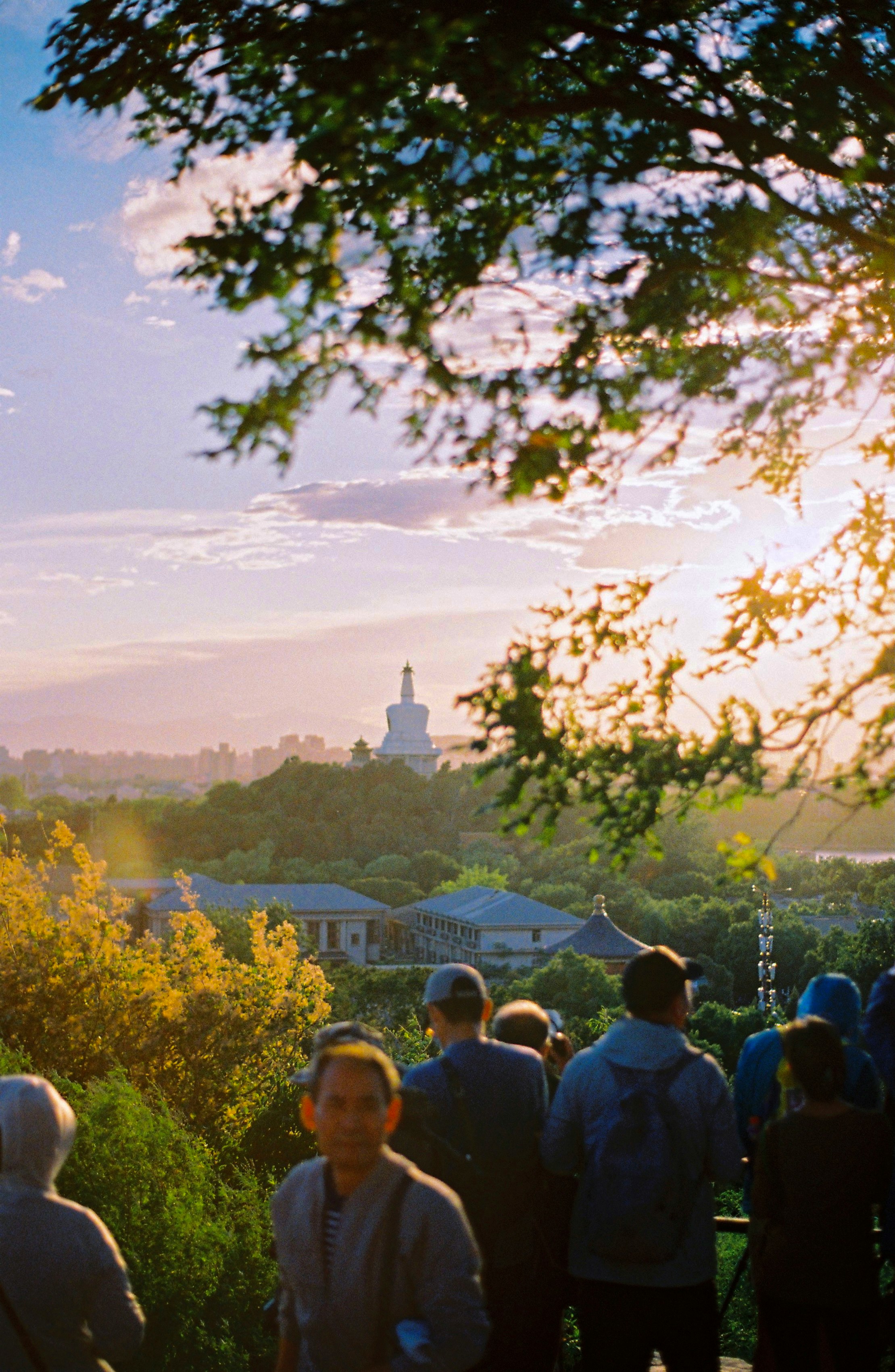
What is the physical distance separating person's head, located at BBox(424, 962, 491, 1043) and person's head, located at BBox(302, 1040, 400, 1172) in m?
0.85

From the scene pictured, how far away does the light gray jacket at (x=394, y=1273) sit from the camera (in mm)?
2480

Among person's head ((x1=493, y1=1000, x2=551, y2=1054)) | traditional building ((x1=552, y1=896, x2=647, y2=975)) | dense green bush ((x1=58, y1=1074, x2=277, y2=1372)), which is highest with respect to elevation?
person's head ((x1=493, y1=1000, x2=551, y2=1054))

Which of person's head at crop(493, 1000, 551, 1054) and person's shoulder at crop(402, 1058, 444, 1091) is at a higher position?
person's head at crop(493, 1000, 551, 1054)

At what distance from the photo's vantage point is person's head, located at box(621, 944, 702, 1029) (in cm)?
333

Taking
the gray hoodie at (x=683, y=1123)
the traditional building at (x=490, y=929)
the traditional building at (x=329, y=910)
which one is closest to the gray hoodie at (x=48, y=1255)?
the gray hoodie at (x=683, y=1123)

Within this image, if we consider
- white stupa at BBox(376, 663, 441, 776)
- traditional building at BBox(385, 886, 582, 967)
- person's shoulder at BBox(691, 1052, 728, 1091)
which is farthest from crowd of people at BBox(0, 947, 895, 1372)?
white stupa at BBox(376, 663, 441, 776)

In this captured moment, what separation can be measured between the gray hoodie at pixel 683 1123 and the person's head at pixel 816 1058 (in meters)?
0.21

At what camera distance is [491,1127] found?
3432mm

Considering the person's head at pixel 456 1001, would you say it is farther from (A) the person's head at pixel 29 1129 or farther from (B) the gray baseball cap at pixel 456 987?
(A) the person's head at pixel 29 1129

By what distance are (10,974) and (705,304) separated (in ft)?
35.3

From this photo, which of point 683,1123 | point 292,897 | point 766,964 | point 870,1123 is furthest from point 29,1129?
point 292,897

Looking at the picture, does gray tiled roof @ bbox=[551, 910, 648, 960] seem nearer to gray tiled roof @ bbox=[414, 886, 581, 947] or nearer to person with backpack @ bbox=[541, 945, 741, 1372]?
gray tiled roof @ bbox=[414, 886, 581, 947]

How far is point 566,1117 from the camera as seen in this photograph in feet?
11.1

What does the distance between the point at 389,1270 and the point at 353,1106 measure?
313 millimetres
